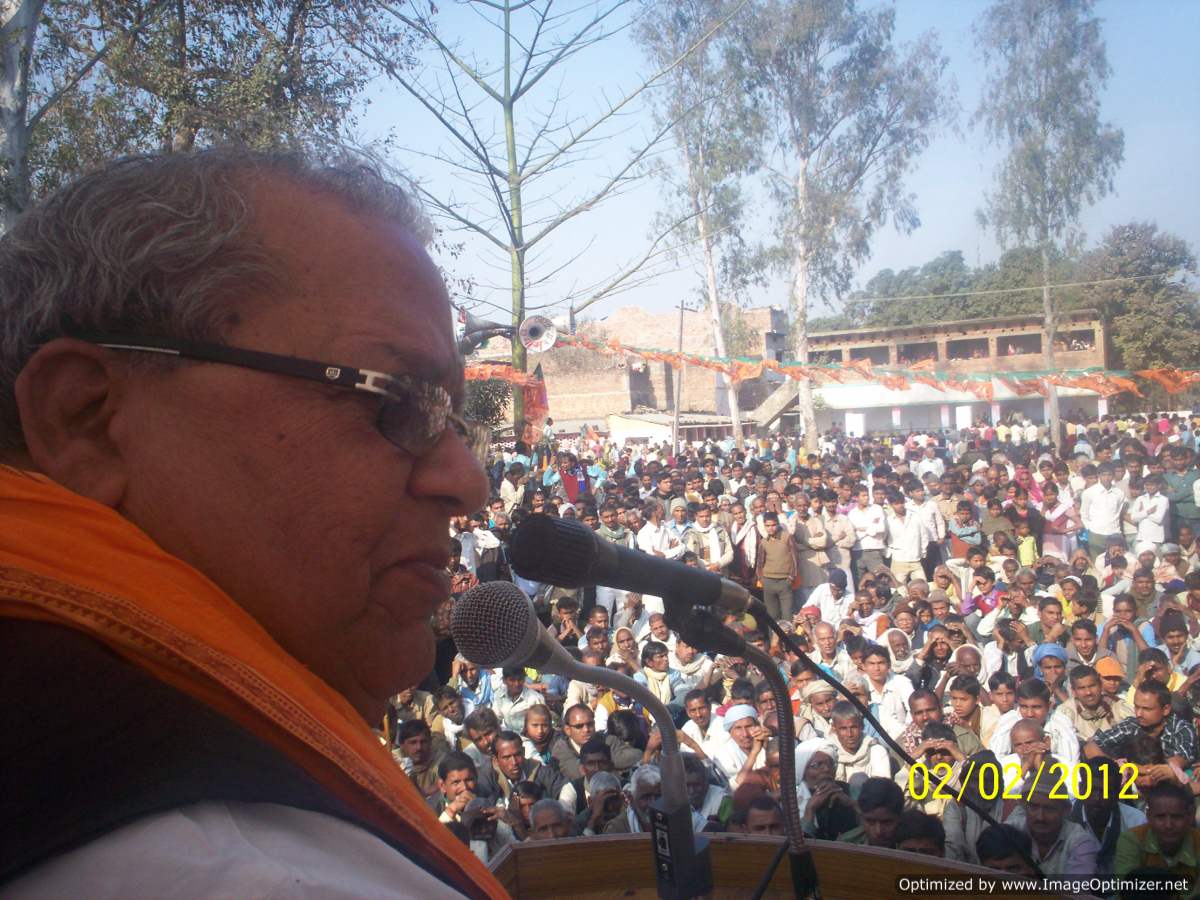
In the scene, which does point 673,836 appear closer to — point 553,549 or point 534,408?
point 553,549

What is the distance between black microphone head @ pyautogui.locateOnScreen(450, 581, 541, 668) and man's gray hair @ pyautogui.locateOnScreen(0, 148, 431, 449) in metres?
0.63

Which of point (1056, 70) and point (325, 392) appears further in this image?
point (1056, 70)

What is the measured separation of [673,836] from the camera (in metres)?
1.40

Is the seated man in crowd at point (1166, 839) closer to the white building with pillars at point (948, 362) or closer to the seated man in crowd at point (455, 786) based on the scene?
the seated man in crowd at point (455, 786)

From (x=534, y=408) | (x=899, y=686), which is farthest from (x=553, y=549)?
(x=534, y=408)

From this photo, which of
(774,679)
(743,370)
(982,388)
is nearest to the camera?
(774,679)

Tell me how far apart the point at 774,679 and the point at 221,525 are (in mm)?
922

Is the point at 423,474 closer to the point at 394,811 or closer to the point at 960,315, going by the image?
the point at 394,811

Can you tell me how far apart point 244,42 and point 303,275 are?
650cm

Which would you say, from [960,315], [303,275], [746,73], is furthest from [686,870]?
[960,315]

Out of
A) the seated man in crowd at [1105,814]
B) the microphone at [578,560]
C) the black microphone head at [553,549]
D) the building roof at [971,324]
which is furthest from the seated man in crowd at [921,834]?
the building roof at [971,324]

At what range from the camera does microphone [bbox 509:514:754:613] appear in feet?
3.99

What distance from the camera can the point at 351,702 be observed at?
841mm

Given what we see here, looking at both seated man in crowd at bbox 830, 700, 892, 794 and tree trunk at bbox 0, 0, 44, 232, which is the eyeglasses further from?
tree trunk at bbox 0, 0, 44, 232
